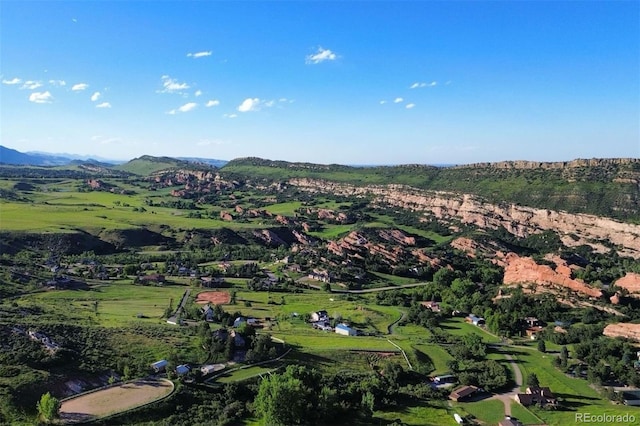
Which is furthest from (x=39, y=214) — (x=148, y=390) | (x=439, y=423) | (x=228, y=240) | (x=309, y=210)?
(x=439, y=423)

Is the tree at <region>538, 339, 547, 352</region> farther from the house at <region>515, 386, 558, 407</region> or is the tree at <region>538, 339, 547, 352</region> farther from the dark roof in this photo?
the dark roof

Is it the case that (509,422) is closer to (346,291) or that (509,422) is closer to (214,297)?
(214,297)

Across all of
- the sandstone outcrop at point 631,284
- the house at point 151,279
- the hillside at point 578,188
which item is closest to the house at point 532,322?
the sandstone outcrop at point 631,284

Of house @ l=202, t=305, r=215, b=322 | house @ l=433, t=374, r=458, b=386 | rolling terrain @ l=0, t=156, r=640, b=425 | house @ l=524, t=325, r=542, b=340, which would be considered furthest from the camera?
house @ l=524, t=325, r=542, b=340

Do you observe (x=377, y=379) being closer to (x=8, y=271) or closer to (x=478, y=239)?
(x=8, y=271)

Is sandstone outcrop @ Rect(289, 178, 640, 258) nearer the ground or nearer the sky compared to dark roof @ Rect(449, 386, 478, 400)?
nearer the sky

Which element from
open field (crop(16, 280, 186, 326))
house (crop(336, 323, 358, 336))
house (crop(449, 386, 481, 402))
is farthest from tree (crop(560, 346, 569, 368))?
open field (crop(16, 280, 186, 326))

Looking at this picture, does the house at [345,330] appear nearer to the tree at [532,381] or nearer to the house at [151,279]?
the tree at [532,381]
